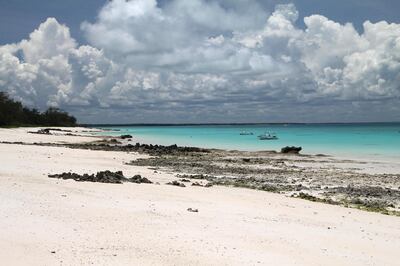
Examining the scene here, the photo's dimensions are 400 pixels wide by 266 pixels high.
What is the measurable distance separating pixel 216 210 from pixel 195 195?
9.85 feet

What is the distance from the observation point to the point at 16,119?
118 metres

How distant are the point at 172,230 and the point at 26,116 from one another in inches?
5316

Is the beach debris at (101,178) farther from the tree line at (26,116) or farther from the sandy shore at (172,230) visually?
the tree line at (26,116)

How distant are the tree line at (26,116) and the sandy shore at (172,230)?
3743 inches

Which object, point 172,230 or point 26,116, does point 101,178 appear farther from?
point 26,116

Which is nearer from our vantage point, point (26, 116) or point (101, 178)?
point (101, 178)

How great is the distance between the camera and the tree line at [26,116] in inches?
4139

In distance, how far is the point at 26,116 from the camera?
444 ft

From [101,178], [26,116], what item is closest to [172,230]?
[101,178]

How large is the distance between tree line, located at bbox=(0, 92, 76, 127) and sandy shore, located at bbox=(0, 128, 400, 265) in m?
95.1

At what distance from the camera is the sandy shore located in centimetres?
818

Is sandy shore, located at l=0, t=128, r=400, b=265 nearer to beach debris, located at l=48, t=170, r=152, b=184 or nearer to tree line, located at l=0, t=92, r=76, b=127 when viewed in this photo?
beach debris, located at l=48, t=170, r=152, b=184

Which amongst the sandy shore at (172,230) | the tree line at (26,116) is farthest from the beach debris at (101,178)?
the tree line at (26,116)

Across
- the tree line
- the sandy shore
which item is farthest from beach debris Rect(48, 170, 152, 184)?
the tree line
